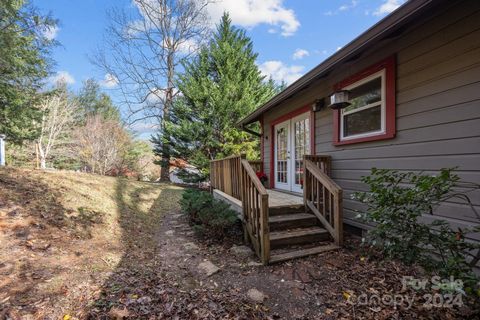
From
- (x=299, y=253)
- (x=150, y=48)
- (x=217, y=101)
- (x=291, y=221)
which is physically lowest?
(x=299, y=253)

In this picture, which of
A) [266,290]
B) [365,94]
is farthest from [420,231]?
[365,94]

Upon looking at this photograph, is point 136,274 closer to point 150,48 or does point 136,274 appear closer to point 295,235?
point 295,235

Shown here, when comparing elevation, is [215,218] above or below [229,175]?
below

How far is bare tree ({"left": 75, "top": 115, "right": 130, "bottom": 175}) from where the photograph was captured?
499 inches

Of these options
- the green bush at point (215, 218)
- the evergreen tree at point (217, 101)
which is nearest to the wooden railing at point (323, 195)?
the green bush at point (215, 218)

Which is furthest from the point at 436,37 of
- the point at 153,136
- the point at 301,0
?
the point at 153,136

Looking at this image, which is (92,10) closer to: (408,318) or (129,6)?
(129,6)

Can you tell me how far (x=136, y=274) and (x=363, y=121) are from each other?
3681 mm

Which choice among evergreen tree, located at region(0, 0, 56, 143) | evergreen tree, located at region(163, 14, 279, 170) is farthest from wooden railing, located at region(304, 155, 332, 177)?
evergreen tree, located at region(163, 14, 279, 170)

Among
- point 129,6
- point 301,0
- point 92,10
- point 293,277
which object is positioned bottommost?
point 293,277

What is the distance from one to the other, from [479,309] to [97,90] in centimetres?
2626

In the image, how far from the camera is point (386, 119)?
3.04m

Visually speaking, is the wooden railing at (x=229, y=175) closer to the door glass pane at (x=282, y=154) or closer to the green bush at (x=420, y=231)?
the door glass pane at (x=282, y=154)

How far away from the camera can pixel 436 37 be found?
249cm
